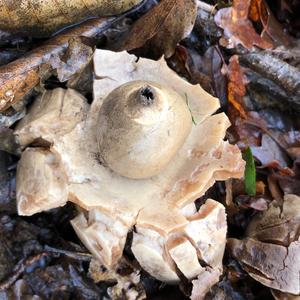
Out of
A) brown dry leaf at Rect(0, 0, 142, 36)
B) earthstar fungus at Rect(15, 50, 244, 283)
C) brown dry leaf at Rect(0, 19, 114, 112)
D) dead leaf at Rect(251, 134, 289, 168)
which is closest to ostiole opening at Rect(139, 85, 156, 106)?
earthstar fungus at Rect(15, 50, 244, 283)

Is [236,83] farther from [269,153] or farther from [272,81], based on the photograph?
[269,153]

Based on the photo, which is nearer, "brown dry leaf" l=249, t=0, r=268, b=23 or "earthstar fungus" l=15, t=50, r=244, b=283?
"earthstar fungus" l=15, t=50, r=244, b=283

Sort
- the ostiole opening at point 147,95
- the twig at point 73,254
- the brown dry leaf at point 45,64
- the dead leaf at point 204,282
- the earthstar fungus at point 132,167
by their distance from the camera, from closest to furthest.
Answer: the ostiole opening at point 147,95 → the earthstar fungus at point 132,167 → the brown dry leaf at point 45,64 → the dead leaf at point 204,282 → the twig at point 73,254

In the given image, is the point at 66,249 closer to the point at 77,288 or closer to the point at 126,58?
the point at 77,288

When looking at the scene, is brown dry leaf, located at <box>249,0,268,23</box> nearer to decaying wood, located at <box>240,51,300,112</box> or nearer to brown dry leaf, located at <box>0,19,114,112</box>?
decaying wood, located at <box>240,51,300,112</box>

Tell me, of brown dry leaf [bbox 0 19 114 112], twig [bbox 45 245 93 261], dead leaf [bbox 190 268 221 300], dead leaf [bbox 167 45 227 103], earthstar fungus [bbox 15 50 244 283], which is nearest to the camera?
earthstar fungus [bbox 15 50 244 283]

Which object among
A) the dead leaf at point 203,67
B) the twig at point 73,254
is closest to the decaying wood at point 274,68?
the dead leaf at point 203,67

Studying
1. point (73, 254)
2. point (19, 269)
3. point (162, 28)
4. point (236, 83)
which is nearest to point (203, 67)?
point (236, 83)

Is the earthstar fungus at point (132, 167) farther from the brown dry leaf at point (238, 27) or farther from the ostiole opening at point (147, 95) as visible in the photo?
the brown dry leaf at point (238, 27)
